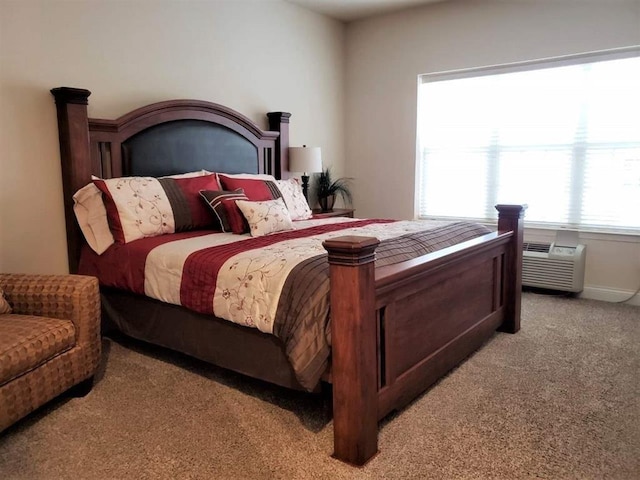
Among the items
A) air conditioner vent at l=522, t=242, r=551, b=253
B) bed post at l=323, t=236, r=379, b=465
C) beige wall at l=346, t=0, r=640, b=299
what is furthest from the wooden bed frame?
beige wall at l=346, t=0, r=640, b=299

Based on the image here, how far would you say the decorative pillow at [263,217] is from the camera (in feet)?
9.93

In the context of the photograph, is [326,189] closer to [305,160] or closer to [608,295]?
[305,160]

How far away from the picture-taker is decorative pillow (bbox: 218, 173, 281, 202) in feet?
11.5

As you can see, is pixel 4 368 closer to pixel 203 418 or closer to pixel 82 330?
pixel 82 330

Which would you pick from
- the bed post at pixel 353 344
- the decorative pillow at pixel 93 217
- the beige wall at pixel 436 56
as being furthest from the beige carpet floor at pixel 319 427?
the beige wall at pixel 436 56

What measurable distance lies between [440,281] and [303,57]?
10.4 ft

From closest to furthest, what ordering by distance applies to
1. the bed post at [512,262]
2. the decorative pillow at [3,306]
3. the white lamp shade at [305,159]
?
the decorative pillow at [3,306]
the bed post at [512,262]
the white lamp shade at [305,159]

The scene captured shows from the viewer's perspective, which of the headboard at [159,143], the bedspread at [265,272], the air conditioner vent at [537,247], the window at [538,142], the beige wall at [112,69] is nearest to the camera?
the bedspread at [265,272]

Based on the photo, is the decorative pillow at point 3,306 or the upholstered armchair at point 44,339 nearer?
the upholstered armchair at point 44,339

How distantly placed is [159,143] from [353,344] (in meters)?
2.34

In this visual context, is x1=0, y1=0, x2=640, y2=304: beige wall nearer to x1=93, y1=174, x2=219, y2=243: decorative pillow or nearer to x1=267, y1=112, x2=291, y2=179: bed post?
x1=267, y1=112, x2=291, y2=179: bed post

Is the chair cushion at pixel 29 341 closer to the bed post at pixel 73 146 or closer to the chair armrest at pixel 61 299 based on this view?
the chair armrest at pixel 61 299

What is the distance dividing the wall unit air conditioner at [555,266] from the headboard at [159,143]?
2334mm

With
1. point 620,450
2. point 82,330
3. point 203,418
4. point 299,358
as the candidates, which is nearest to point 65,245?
point 82,330
